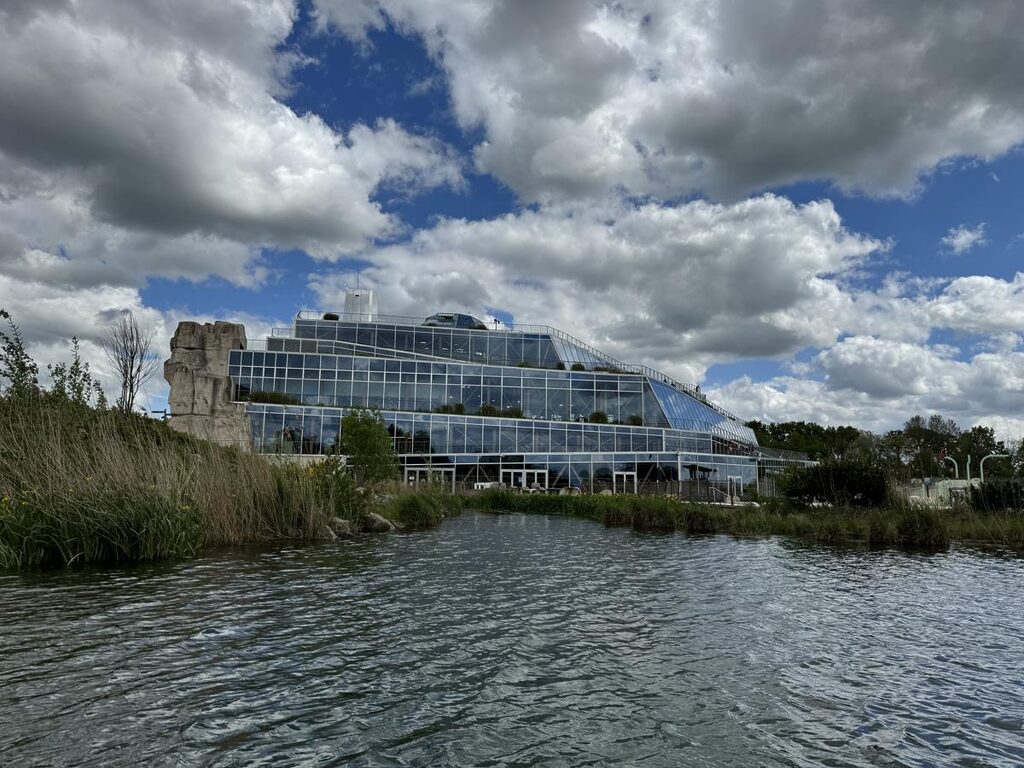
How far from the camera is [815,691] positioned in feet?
→ 19.2

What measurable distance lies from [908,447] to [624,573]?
205ft

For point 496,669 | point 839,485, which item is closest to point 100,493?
point 496,669

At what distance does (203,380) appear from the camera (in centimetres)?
4719

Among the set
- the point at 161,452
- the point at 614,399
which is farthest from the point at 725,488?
the point at 161,452

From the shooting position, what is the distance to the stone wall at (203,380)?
46.1m

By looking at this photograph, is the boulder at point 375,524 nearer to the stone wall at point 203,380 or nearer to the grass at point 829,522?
the grass at point 829,522

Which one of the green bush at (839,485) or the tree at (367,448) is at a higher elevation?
the tree at (367,448)

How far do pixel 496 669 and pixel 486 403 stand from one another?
43989 mm

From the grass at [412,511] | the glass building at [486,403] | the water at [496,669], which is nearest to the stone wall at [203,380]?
the glass building at [486,403]

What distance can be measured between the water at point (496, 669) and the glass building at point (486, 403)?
33.4 metres

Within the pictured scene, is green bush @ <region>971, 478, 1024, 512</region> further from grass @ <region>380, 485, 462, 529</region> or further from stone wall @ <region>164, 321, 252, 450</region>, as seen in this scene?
stone wall @ <region>164, 321, 252, 450</region>

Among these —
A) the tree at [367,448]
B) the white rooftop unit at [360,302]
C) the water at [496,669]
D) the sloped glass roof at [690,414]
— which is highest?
the white rooftop unit at [360,302]

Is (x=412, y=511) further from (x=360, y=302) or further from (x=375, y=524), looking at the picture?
(x=360, y=302)

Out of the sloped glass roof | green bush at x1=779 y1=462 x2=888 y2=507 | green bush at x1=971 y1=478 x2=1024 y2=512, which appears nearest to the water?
green bush at x1=779 y1=462 x2=888 y2=507
